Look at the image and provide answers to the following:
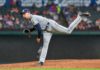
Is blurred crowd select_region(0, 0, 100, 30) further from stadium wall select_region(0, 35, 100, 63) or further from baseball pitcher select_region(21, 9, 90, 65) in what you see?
baseball pitcher select_region(21, 9, 90, 65)

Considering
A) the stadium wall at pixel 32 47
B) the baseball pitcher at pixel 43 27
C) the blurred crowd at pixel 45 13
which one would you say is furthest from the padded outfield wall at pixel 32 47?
the baseball pitcher at pixel 43 27

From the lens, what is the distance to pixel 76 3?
18266mm

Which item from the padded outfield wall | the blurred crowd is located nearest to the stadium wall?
the padded outfield wall

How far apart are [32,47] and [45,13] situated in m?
1.31

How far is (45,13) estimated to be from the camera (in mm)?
18297

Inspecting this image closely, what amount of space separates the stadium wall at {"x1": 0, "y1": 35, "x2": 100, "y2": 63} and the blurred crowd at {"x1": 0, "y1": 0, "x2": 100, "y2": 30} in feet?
1.33

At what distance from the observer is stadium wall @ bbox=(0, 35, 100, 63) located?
18312 millimetres

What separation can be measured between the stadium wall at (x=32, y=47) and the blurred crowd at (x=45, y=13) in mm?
406

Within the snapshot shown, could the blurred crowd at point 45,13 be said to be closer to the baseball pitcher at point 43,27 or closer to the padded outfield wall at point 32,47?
the padded outfield wall at point 32,47

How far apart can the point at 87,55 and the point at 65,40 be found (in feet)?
3.22

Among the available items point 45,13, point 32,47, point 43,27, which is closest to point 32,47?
point 32,47

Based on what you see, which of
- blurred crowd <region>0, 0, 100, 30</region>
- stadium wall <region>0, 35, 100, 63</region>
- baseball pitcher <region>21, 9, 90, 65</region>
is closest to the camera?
baseball pitcher <region>21, 9, 90, 65</region>

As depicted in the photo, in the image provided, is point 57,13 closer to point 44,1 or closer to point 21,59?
point 44,1

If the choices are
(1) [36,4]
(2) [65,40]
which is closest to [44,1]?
(1) [36,4]
